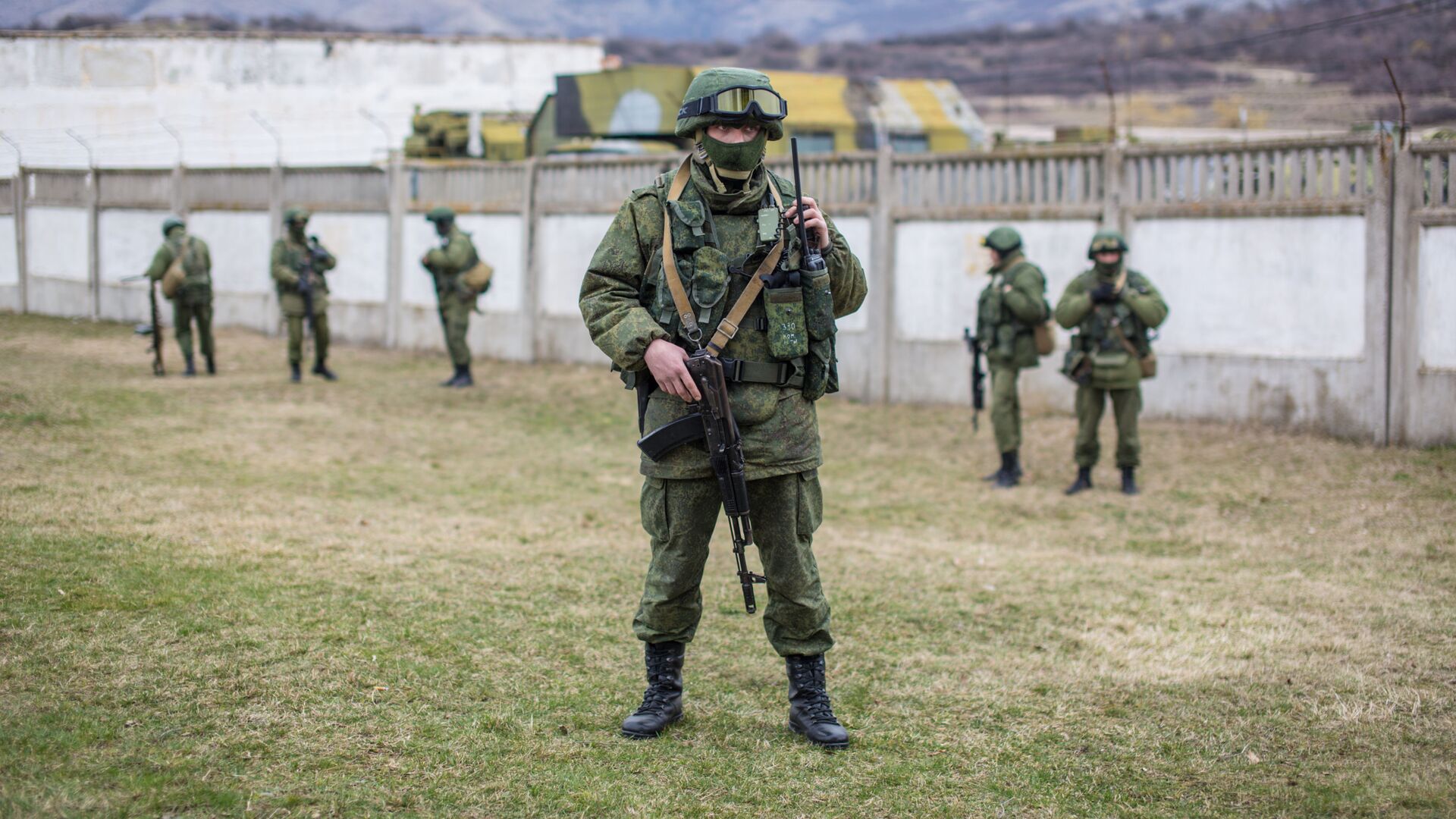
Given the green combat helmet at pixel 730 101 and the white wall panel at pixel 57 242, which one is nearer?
the green combat helmet at pixel 730 101

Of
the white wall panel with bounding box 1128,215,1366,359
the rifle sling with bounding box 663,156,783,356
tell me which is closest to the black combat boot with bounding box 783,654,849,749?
the rifle sling with bounding box 663,156,783,356

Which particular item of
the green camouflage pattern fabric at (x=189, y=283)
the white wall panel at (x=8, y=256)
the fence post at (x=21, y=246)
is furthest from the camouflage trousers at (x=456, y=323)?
the white wall panel at (x=8, y=256)

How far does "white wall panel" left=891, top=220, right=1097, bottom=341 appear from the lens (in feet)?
38.7

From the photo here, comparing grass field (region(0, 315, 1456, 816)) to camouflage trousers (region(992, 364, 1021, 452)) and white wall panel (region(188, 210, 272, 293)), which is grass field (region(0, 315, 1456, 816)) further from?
white wall panel (region(188, 210, 272, 293))

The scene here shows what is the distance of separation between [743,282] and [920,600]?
272cm

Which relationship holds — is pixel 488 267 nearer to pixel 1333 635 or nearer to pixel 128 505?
pixel 128 505

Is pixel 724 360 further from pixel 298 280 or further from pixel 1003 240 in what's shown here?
pixel 298 280

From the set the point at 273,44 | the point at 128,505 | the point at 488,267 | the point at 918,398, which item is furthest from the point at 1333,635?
the point at 273,44

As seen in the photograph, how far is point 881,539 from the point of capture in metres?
7.88

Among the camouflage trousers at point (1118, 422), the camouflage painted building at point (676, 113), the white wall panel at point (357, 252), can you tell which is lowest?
the camouflage trousers at point (1118, 422)

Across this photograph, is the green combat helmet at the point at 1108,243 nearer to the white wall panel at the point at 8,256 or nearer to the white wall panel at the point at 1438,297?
A: the white wall panel at the point at 1438,297

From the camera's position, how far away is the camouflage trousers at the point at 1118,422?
354 inches

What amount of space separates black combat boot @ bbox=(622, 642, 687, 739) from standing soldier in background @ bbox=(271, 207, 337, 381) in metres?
10.2

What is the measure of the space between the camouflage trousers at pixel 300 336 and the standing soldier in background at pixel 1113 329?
8071 mm
